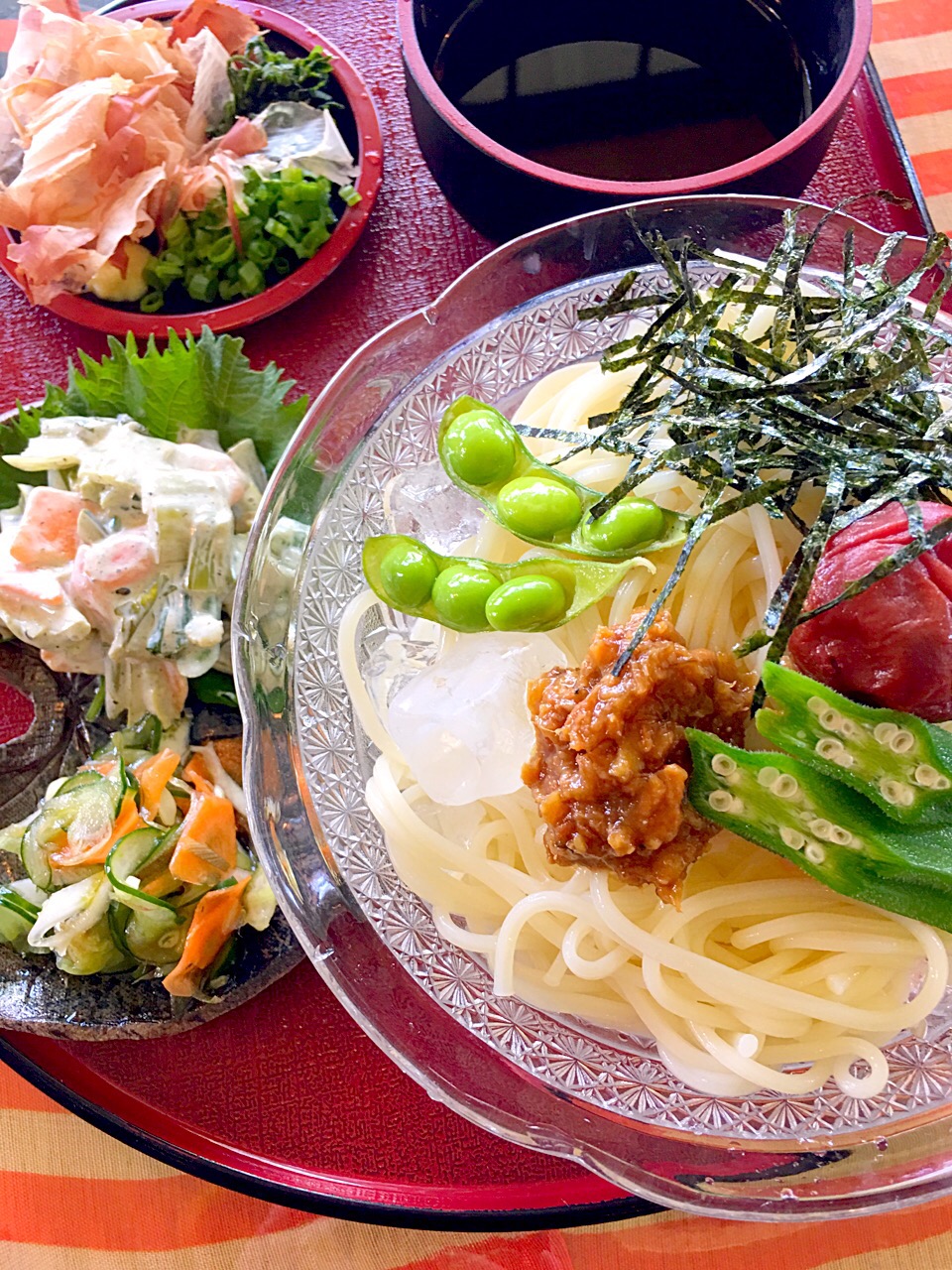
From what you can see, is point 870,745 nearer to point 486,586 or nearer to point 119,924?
point 486,586

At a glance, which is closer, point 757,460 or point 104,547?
point 757,460

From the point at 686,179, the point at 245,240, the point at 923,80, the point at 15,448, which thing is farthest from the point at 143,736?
the point at 923,80

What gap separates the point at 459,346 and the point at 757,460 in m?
0.68

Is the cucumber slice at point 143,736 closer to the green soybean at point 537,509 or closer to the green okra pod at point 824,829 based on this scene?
the green soybean at point 537,509

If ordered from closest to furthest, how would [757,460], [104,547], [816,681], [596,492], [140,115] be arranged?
[816,681] → [757,460] → [596,492] → [104,547] → [140,115]

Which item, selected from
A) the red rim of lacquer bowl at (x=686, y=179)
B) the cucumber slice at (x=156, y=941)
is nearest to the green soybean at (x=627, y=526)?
the red rim of lacquer bowl at (x=686, y=179)

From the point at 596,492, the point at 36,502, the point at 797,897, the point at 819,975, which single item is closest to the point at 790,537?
the point at 596,492

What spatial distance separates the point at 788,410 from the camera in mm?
1498

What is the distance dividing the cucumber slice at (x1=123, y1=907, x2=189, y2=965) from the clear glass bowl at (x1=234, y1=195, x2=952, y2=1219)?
40 cm

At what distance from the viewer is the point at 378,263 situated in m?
2.42

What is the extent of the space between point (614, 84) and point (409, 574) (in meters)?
1.30

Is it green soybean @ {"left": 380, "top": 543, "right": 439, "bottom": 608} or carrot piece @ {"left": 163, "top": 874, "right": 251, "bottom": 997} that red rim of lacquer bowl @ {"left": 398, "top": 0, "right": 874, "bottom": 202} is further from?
carrot piece @ {"left": 163, "top": 874, "right": 251, "bottom": 997}

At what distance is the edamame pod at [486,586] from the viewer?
1521 millimetres

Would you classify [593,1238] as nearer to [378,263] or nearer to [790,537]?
[790,537]
